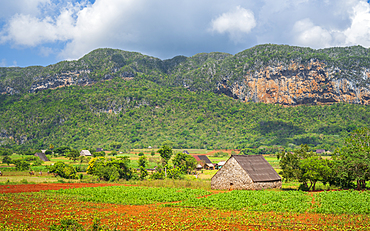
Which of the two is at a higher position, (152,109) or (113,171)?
(152,109)

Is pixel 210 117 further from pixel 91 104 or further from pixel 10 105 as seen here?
pixel 10 105

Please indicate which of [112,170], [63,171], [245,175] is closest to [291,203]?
[245,175]

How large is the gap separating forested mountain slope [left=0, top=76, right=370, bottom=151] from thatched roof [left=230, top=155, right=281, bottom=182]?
95.4 metres

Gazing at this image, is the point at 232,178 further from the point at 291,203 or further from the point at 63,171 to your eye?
the point at 63,171

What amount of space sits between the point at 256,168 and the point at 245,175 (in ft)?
7.35

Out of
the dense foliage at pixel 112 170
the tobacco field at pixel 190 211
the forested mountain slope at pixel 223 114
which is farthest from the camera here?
the forested mountain slope at pixel 223 114

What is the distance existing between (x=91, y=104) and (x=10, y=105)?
161ft

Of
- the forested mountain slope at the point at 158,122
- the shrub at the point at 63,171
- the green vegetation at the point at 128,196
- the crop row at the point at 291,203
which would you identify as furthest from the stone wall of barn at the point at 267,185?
the forested mountain slope at the point at 158,122

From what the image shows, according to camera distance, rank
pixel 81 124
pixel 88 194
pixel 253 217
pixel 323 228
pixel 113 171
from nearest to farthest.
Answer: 1. pixel 323 228
2. pixel 253 217
3. pixel 88 194
4. pixel 113 171
5. pixel 81 124

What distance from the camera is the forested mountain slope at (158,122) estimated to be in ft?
491

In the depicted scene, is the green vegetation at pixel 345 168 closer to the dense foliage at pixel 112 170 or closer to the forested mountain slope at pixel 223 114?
the dense foliage at pixel 112 170

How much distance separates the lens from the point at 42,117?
6762 inches

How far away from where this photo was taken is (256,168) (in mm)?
38219

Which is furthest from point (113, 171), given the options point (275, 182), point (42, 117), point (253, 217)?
point (42, 117)
